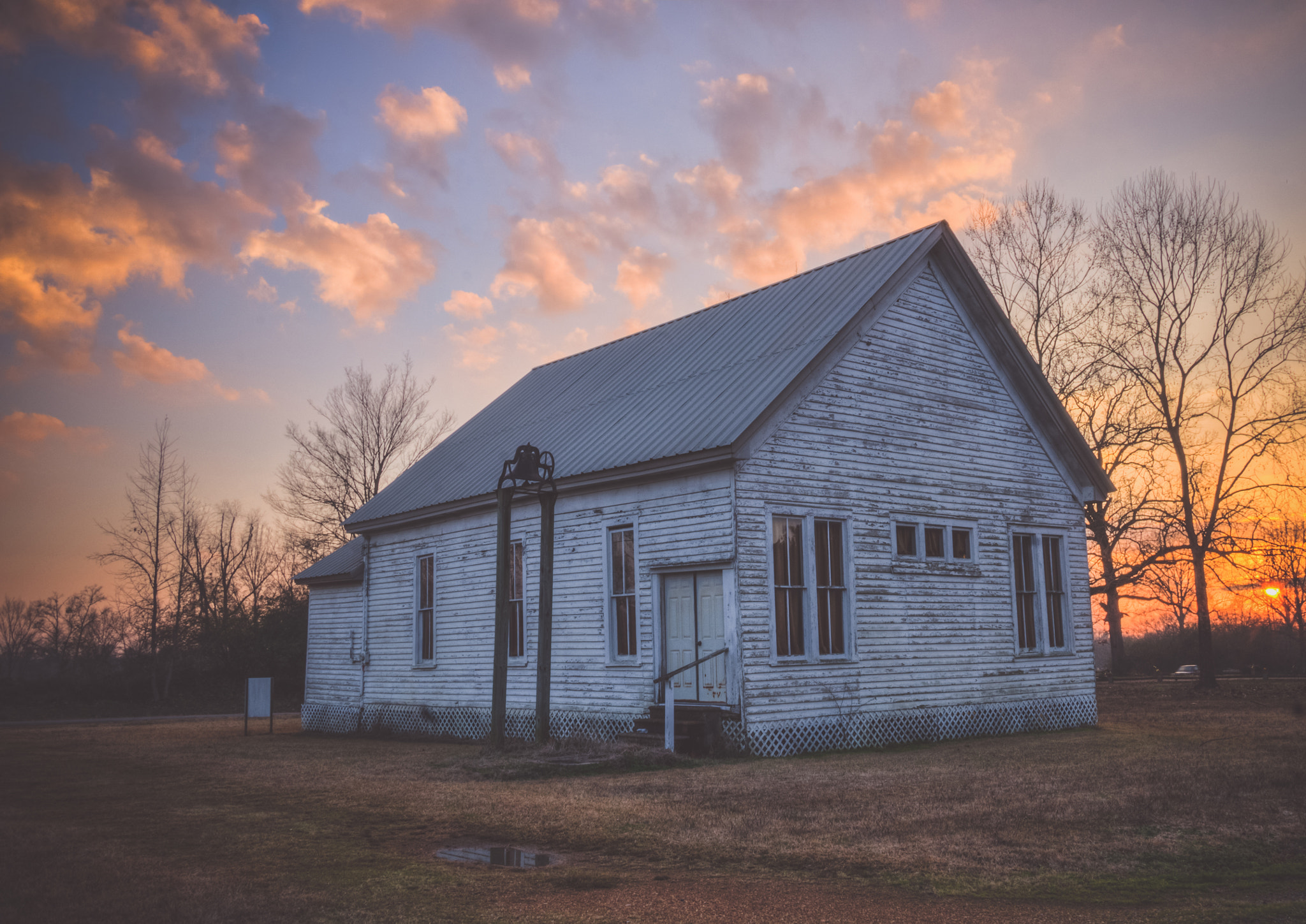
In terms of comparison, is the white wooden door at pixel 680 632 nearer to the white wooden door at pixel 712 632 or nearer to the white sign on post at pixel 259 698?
the white wooden door at pixel 712 632

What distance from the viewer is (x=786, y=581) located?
14.4 m

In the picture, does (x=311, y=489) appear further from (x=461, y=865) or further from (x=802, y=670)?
(x=461, y=865)

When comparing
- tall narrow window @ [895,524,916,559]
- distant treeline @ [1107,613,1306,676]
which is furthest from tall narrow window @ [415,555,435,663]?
distant treeline @ [1107,613,1306,676]

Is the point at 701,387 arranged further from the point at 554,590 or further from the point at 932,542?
the point at 932,542

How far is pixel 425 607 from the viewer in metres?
20.3

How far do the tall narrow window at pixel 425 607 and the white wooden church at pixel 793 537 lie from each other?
0.05 m

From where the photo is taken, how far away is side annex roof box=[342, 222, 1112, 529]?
49.9 feet

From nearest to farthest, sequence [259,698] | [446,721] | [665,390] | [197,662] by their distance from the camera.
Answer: [665,390] < [446,721] < [259,698] < [197,662]

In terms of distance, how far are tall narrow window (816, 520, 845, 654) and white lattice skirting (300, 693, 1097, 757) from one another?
1141 millimetres

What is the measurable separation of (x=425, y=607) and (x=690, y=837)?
44.8ft

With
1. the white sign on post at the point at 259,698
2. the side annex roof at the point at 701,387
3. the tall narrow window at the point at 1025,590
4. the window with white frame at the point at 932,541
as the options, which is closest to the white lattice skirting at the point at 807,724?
the tall narrow window at the point at 1025,590

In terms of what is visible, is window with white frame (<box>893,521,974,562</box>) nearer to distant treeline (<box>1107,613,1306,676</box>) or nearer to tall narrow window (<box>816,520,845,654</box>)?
tall narrow window (<box>816,520,845,654</box>)

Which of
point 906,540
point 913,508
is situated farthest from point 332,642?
point 913,508

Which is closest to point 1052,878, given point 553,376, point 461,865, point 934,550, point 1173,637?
point 461,865
